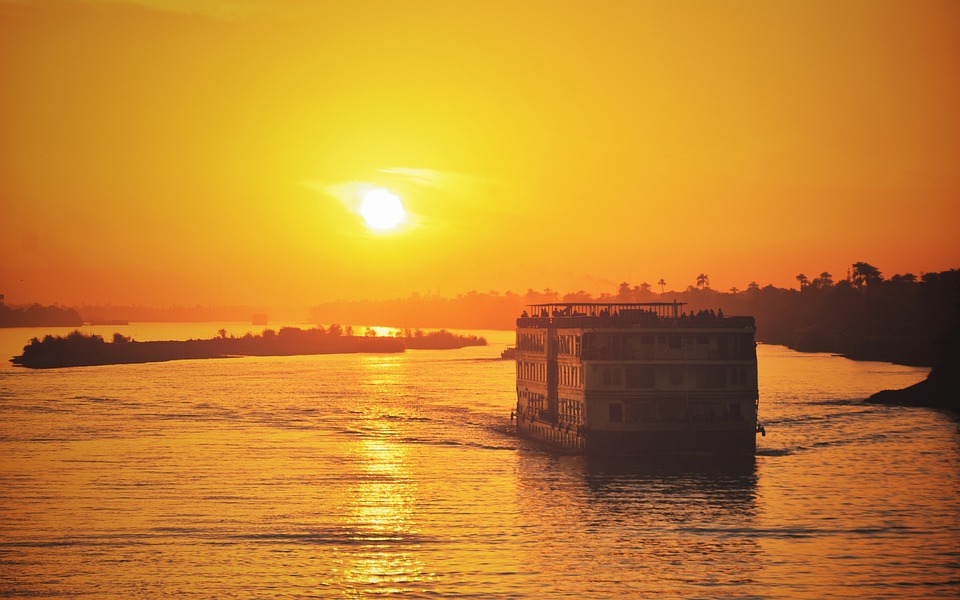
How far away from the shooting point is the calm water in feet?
147

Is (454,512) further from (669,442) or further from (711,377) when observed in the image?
(711,377)

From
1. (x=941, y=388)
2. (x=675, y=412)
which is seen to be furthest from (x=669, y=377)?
(x=941, y=388)

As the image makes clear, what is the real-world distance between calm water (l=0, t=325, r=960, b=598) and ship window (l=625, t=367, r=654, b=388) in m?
5.75

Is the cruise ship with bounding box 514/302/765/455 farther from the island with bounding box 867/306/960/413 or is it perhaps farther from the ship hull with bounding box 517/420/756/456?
the island with bounding box 867/306/960/413

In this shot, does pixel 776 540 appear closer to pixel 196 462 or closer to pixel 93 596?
pixel 93 596

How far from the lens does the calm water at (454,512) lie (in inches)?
1769

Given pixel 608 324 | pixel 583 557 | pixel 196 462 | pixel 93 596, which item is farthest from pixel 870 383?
pixel 93 596

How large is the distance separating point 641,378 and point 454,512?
57.5 feet

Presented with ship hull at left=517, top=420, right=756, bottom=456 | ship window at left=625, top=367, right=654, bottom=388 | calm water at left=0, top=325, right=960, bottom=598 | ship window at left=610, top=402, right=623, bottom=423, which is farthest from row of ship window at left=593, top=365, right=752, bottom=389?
calm water at left=0, top=325, right=960, bottom=598

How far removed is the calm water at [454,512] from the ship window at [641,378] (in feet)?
18.8

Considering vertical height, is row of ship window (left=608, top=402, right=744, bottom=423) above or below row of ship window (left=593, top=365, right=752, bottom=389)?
below

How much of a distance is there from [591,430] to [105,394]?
90.7 m

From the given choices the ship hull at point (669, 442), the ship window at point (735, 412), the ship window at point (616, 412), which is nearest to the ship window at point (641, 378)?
the ship window at point (616, 412)

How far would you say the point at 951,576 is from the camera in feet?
152
